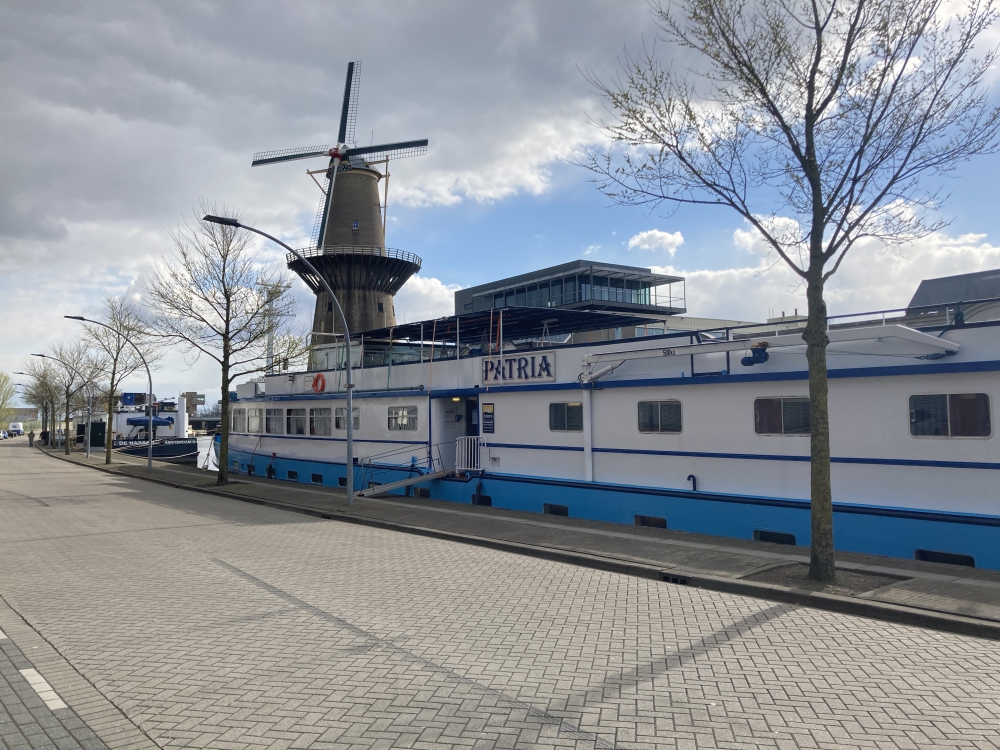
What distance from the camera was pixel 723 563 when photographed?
10.6 m

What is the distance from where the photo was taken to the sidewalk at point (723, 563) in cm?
816

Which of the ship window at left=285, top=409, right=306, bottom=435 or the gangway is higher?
the ship window at left=285, top=409, right=306, bottom=435

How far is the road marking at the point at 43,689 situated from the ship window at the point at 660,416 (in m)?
11.7

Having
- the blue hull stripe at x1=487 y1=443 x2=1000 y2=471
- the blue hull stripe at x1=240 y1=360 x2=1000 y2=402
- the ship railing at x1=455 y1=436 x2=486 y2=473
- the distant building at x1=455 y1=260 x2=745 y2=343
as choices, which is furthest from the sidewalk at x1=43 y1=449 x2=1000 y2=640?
the distant building at x1=455 y1=260 x2=745 y2=343

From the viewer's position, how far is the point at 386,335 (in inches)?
1003

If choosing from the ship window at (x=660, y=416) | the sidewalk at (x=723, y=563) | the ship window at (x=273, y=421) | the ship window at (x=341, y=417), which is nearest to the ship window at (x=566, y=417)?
the ship window at (x=660, y=416)

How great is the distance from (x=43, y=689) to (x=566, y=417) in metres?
12.6

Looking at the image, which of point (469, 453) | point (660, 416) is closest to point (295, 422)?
point (469, 453)

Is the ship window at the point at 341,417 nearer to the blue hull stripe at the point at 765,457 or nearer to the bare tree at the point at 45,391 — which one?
the blue hull stripe at the point at 765,457

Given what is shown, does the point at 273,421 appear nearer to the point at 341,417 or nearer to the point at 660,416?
the point at 341,417

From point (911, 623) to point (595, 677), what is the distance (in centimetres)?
418

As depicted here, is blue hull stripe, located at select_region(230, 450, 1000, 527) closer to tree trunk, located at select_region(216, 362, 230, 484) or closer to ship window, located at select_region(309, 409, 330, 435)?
ship window, located at select_region(309, 409, 330, 435)

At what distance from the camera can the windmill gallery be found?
36.1 feet

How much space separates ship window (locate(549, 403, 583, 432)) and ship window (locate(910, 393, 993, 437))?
287 inches
